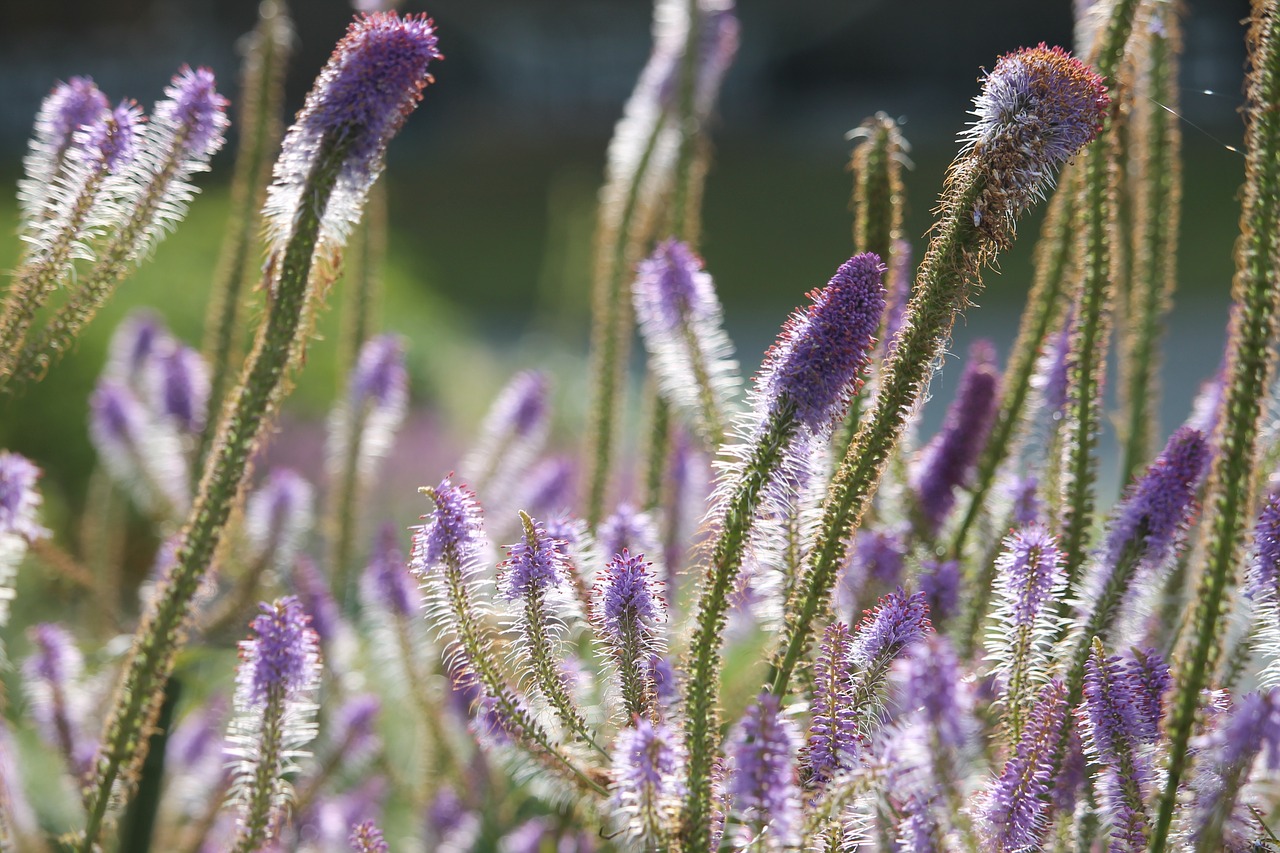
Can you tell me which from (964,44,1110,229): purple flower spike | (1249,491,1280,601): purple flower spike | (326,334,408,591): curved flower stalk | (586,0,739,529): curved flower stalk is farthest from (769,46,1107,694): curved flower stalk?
(326,334,408,591): curved flower stalk

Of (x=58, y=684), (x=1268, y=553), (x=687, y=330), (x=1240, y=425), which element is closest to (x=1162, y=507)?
(x=1268, y=553)

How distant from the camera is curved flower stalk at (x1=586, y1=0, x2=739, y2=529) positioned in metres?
1.31

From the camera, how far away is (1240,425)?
57cm

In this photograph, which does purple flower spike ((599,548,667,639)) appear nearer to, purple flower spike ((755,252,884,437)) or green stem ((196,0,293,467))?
purple flower spike ((755,252,884,437))

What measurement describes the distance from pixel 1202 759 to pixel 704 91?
895mm

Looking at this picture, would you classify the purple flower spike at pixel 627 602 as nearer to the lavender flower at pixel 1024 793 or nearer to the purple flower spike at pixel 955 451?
the lavender flower at pixel 1024 793

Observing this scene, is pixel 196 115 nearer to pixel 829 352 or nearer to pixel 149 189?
pixel 149 189

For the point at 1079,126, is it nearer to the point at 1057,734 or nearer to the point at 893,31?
the point at 1057,734

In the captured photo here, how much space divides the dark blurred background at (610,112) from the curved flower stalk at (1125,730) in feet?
25.4

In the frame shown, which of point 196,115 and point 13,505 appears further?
point 13,505

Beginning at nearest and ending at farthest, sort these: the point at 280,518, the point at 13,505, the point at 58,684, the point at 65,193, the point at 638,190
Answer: the point at 65,193, the point at 13,505, the point at 58,684, the point at 638,190, the point at 280,518

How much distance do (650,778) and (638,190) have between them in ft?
2.87

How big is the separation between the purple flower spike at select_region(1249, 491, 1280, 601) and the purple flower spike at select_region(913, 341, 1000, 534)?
1.10 ft

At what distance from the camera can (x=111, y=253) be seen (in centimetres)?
75
